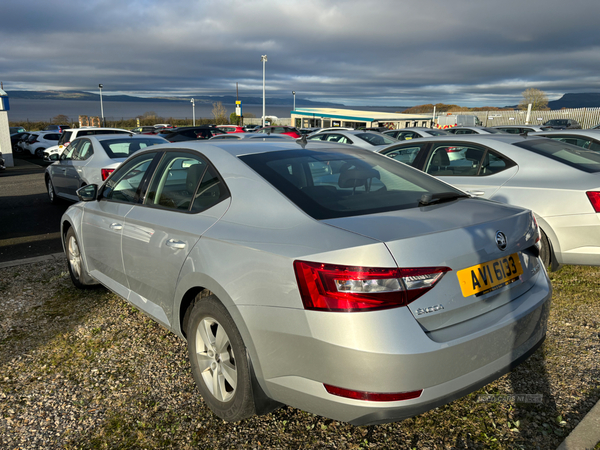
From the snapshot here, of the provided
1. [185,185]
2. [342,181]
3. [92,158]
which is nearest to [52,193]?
[92,158]

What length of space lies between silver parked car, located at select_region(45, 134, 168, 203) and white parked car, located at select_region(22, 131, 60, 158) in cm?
2203

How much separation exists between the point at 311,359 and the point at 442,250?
77 centimetres

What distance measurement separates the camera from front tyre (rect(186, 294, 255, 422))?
8.09 ft

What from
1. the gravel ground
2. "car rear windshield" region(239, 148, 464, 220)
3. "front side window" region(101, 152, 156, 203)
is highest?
"car rear windshield" region(239, 148, 464, 220)

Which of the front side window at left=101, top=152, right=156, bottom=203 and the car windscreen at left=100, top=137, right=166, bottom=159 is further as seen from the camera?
the car windscreen at left=100, top=137, right=166, bottom=159

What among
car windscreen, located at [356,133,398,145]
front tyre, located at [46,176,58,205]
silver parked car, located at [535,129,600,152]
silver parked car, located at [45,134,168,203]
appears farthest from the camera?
car windscreen, located at [356,133,398,145]

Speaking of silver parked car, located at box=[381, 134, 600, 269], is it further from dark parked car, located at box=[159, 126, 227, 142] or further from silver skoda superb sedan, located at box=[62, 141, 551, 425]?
dark parked car, located at box=[159, 126, 227, 142]

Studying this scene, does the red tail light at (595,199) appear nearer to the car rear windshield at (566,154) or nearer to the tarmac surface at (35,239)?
the car rear windshield at (566,154)

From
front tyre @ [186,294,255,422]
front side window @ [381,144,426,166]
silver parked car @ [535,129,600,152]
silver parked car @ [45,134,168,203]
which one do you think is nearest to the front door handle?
front tyre @ [186,294,255,422]

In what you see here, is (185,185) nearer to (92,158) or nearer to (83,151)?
(92,158)

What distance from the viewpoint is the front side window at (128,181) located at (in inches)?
149

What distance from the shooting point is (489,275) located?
7.63 feet

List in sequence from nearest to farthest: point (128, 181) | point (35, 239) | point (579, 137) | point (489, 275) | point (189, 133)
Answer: point (489, 275) < point (128, 181) < point (35, 239) < point (579, 137) < point (189, 133)

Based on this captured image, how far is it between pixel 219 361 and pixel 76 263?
2913 millimetres
